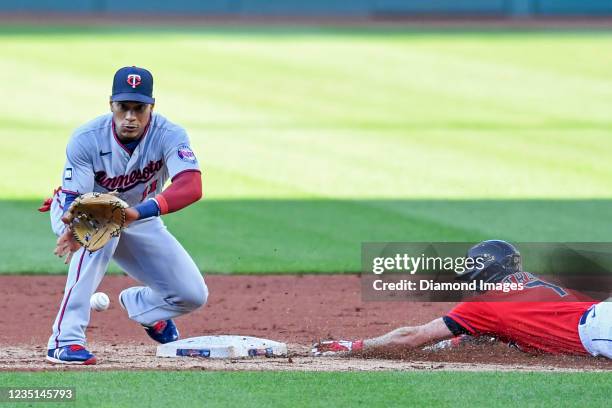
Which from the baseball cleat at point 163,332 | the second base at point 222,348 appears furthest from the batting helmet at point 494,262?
the baseball cleat at point 163,332

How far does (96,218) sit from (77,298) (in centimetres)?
63

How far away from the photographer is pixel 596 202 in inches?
511

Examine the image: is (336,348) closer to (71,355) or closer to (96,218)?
(71,355)

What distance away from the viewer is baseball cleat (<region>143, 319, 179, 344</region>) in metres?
7.68

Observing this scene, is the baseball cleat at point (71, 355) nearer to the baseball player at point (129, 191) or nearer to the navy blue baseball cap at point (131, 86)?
the baseball player at point (129, 191)

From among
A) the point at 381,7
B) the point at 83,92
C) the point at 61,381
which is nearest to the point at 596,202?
the point at 61,381

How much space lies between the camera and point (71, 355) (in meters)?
6.81

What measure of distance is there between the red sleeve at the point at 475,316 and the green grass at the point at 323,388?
20.5 inches

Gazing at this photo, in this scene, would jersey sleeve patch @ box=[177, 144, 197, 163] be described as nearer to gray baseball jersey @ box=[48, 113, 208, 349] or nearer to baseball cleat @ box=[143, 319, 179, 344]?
gray baseball jersey @ box=[48, 113, 208, 349]

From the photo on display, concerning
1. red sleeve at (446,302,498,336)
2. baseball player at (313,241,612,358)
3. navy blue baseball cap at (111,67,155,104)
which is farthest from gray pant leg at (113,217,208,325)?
red sleeve at (446,302,498,336)

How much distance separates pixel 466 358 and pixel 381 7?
24.7 meters

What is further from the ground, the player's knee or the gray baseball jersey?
the gray baseball jersey

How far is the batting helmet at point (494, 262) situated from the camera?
7055mm

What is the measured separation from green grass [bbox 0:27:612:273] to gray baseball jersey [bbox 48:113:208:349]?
3.03m
